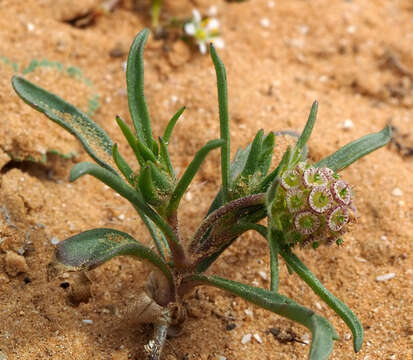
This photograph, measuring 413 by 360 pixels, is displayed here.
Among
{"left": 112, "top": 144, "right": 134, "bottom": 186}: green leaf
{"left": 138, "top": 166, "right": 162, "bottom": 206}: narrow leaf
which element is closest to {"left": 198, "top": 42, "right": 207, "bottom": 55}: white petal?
{"left": 112, "top": 144, "right": 134, "bottom": 186}: green leaf

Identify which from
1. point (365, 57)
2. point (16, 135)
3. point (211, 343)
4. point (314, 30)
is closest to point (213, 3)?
point (314, 30)

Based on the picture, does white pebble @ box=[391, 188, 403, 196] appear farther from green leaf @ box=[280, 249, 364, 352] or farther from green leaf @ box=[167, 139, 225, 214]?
green leaf @ box=[167, 139, 225, 214]

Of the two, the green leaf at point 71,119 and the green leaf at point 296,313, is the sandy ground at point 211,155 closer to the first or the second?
the green leaf at point 296,313

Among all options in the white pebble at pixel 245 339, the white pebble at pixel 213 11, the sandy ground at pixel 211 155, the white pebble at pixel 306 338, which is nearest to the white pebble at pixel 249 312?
the sandy ground at pixel 211 155

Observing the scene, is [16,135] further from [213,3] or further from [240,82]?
[213,3]

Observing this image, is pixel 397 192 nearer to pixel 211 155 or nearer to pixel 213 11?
pixel 211 155

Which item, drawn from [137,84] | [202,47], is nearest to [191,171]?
[137,84]
